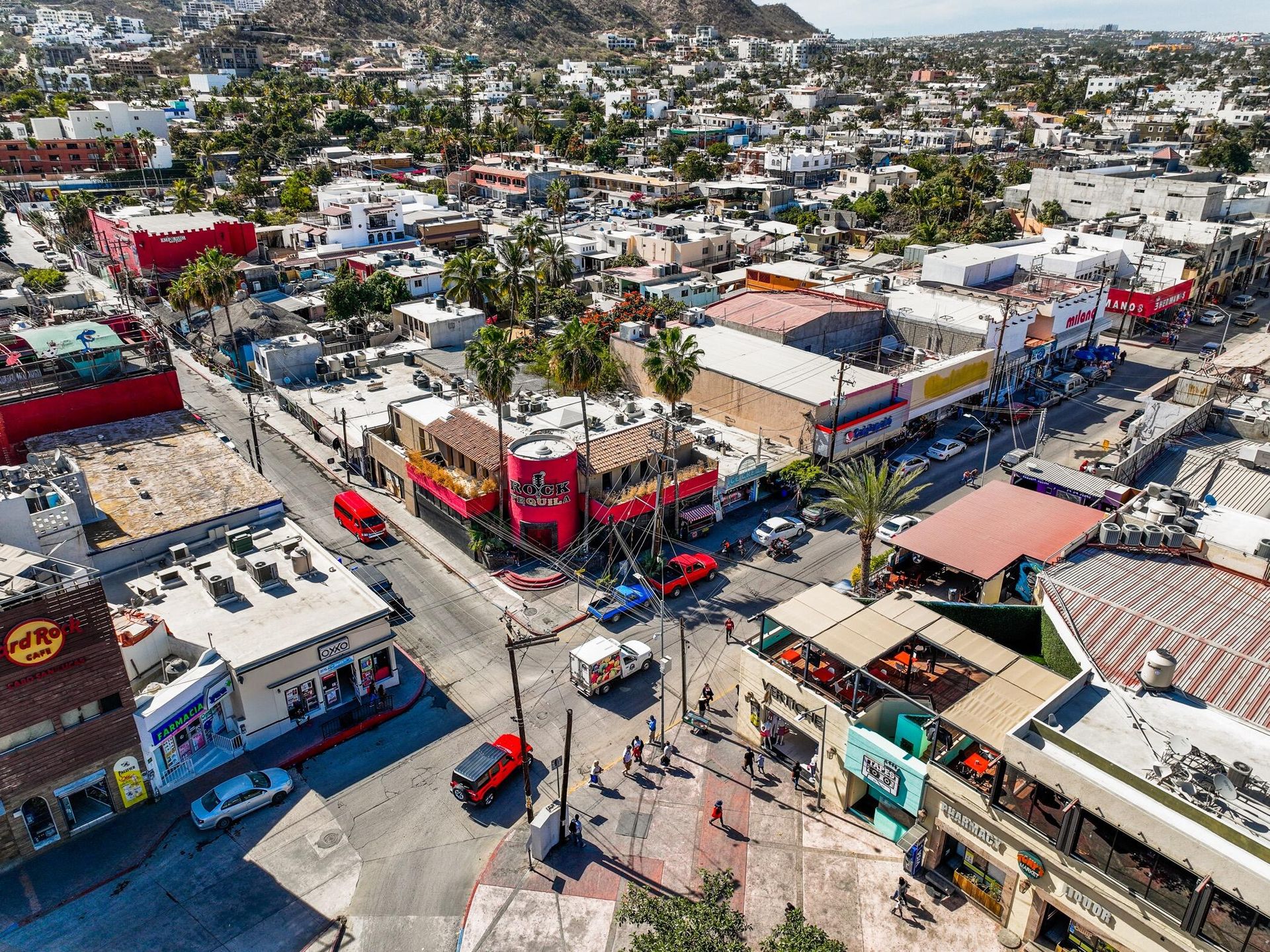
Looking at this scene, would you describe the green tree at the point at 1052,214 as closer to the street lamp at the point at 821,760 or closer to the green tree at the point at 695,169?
the green tree at the point at 695,169

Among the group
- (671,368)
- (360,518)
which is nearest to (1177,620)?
(671,368)

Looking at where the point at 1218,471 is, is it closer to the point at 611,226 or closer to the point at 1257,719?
the point at 1257,719

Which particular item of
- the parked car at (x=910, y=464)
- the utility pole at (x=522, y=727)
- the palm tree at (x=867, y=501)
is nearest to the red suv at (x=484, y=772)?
the utility pole at (x=522, y=727)

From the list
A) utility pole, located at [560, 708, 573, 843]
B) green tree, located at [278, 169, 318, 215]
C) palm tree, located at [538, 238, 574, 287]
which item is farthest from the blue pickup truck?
green tree, located at [278, 169, 318, 215]

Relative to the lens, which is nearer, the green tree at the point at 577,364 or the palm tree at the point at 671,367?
the green tree at the point at 577,364

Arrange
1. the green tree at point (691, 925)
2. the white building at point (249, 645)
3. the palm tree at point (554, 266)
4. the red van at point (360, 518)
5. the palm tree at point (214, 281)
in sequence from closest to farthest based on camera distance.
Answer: the green tree at point (691, 925), the white building at point (249, 645), the red van at point (360, 518), the palm tree at point (214, 281), the palm tree at point (554, 266)

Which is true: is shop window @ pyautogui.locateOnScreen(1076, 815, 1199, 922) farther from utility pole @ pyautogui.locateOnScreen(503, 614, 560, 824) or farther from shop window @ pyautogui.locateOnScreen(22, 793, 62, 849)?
shop window @ pyautogui.locateOnScreen(22, 793, 62, 849)

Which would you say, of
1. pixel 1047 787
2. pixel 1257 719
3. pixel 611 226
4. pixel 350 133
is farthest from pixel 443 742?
pixel 350 133

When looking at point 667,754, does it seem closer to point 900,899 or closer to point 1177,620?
point 900,899
